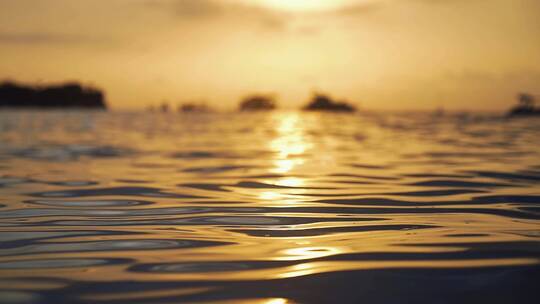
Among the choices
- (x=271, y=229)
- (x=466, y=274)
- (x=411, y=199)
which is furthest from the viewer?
(x=411, y=199)

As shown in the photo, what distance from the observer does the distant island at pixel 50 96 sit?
115 meters

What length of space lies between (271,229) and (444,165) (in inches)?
225

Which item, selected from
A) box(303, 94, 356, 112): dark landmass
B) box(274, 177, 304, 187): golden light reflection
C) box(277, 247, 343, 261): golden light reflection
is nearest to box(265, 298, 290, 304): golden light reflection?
box(277, 247, 343, 261): golden light reflection

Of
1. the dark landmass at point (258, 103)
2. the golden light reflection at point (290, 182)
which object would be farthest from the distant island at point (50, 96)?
the golden light reflection at point (290, 182)

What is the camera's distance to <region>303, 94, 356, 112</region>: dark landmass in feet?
452

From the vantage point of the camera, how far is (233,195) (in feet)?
19.0

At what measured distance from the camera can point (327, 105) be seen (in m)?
139

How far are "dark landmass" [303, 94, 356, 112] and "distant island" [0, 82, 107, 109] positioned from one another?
162 ft

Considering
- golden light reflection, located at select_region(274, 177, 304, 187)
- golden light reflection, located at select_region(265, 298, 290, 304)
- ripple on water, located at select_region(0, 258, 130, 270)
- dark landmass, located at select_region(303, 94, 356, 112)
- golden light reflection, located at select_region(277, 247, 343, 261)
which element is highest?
dark landmass, located at select_region(303, 94, 356, 112)

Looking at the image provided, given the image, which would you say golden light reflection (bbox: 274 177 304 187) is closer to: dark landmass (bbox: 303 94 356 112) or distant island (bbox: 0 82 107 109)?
distant island (bbox: 0 82 107 109)

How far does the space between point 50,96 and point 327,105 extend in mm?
63283

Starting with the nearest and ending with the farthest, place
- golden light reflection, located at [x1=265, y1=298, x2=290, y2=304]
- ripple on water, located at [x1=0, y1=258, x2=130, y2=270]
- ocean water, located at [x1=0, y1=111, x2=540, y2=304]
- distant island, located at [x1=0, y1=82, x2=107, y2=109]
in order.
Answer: golden light reflection, located at [x1=265, y1=298, x2=290, y2=304]
ocean water, located at [x1=0, y1=111, x2=540, y2=304]
ripple on water, located at [x1=0, y1=258, x2=130, y2=270]
distant island, located at [x1=0, y1=82, x2=107, y2=109]

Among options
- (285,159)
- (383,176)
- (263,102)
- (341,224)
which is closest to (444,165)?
(383,176)

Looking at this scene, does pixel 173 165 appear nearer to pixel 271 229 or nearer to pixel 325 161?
pixel 325 161
